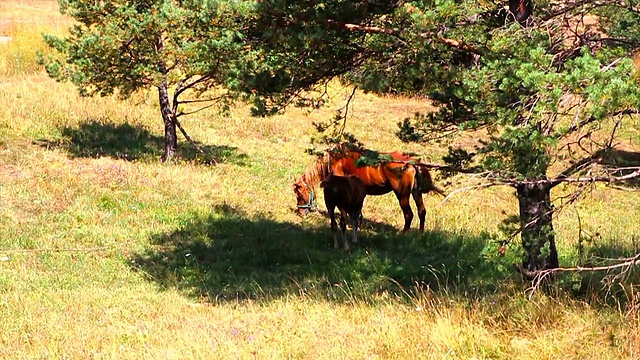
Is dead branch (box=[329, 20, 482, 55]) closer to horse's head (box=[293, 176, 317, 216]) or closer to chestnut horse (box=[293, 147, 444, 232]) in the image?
chestnut horse (box=[293, 147, 444, 232])

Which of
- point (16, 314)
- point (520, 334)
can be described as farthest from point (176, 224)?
point (520, 334)

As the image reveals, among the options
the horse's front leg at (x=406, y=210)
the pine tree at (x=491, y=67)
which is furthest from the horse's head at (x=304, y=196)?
the pine tree at (x=491, y=67)

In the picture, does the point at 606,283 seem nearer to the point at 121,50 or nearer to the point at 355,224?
the point at 355,224

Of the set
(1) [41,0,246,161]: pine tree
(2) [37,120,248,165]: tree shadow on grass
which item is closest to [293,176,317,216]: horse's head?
(1) [41,0,246,161]: pine tree

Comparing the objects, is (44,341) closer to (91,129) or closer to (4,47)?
(91,129)

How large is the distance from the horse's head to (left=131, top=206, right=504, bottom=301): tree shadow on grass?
1.79 ft

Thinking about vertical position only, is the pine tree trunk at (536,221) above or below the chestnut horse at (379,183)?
above

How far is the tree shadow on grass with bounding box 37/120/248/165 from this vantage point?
17047 millimetres

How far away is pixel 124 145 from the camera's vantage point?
59.6 ft

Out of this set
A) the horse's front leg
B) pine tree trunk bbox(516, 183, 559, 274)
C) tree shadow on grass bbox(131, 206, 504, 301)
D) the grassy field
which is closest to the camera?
the grassy field

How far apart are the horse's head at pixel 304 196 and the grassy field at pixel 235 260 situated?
1.05ft

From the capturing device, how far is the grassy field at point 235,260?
19.5 feet

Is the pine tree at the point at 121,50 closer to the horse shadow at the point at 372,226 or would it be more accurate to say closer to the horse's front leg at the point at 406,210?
the horse shadow at the point at 372,226

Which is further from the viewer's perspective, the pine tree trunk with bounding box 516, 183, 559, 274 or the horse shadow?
the horse shadow
